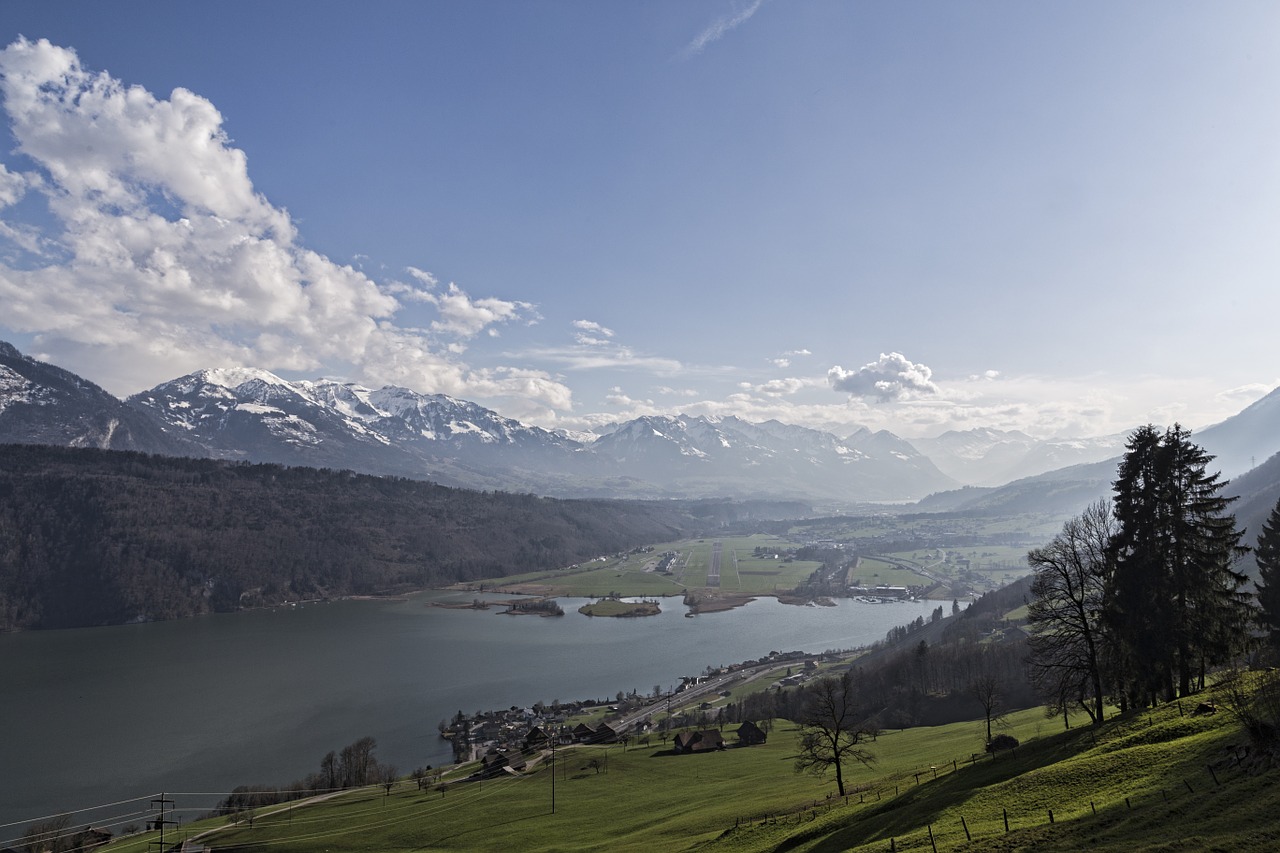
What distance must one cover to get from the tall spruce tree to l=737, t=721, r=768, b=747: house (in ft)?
139

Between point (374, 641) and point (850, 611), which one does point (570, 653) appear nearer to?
point (374, 641)

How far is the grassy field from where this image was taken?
16.3 m

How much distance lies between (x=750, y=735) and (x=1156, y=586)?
154 ft

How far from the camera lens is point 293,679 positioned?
111000mm

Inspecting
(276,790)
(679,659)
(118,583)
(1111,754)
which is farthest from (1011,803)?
(118,583)

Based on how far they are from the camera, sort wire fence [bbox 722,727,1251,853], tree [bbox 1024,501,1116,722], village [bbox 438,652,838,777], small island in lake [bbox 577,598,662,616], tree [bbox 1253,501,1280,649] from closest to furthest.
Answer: wire fence [bbox 722,727,1251,853] → tree [bbox 1024,501,1116,722] → tree [bbox 1253,501,1280,649] → village [bbox 438,652,838,777] → small island in lake [bbox 577,598,662,616]

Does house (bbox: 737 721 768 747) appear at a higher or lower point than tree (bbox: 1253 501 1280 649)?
lower

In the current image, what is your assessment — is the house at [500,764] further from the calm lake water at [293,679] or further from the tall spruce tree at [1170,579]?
the tall spruce tree at [1170,579]

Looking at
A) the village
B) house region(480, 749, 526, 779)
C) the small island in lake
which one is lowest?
the village

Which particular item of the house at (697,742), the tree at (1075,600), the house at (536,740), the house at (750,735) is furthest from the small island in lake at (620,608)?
the tree at (1075,600)

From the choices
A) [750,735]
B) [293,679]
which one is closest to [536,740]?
[750,735]

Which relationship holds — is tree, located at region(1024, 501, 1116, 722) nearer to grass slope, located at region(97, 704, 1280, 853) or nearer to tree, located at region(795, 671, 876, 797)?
grass slope, located at region(97, 704, 1280, 853)

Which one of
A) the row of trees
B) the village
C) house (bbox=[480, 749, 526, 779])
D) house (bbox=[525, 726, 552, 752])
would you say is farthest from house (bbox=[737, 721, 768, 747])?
the row of trees

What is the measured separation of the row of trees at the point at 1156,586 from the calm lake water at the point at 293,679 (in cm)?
6986
